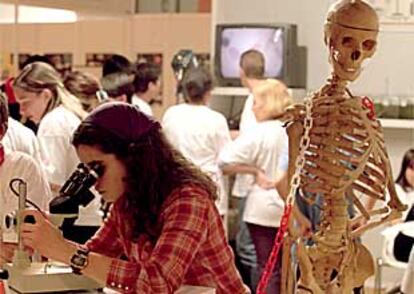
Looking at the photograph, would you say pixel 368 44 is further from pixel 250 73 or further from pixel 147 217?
pixel 250 73

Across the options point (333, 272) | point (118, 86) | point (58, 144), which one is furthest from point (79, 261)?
point (118, 86)

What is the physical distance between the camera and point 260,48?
505cm

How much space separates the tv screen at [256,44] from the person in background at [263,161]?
84cm

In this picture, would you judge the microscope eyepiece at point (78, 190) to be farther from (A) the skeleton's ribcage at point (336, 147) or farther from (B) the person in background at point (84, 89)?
(B) the person in background at point (84, 89)

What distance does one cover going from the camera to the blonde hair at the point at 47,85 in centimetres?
341

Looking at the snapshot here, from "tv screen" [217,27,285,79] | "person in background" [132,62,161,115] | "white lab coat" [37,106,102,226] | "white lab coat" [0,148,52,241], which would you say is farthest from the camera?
"tv screen" [217,27,285,79]

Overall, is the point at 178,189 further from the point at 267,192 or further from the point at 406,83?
the point at 406,83

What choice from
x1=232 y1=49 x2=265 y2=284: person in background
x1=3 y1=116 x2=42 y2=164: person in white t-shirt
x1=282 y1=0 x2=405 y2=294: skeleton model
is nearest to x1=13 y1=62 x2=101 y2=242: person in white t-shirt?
x1=3 y1=116 x2=42 y2=164: person in white t-shirt

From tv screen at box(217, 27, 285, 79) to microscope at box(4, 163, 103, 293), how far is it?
3.19 meters

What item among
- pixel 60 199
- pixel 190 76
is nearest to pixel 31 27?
pixel 190 76

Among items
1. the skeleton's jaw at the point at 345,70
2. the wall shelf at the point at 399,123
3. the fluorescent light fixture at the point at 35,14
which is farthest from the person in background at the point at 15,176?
the wall shelf at the point at 399,123

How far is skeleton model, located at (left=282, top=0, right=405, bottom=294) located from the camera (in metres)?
1.49

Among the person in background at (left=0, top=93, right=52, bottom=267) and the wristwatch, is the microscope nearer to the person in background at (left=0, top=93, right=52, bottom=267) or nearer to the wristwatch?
the wristwatch

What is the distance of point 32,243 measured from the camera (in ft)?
5.68
